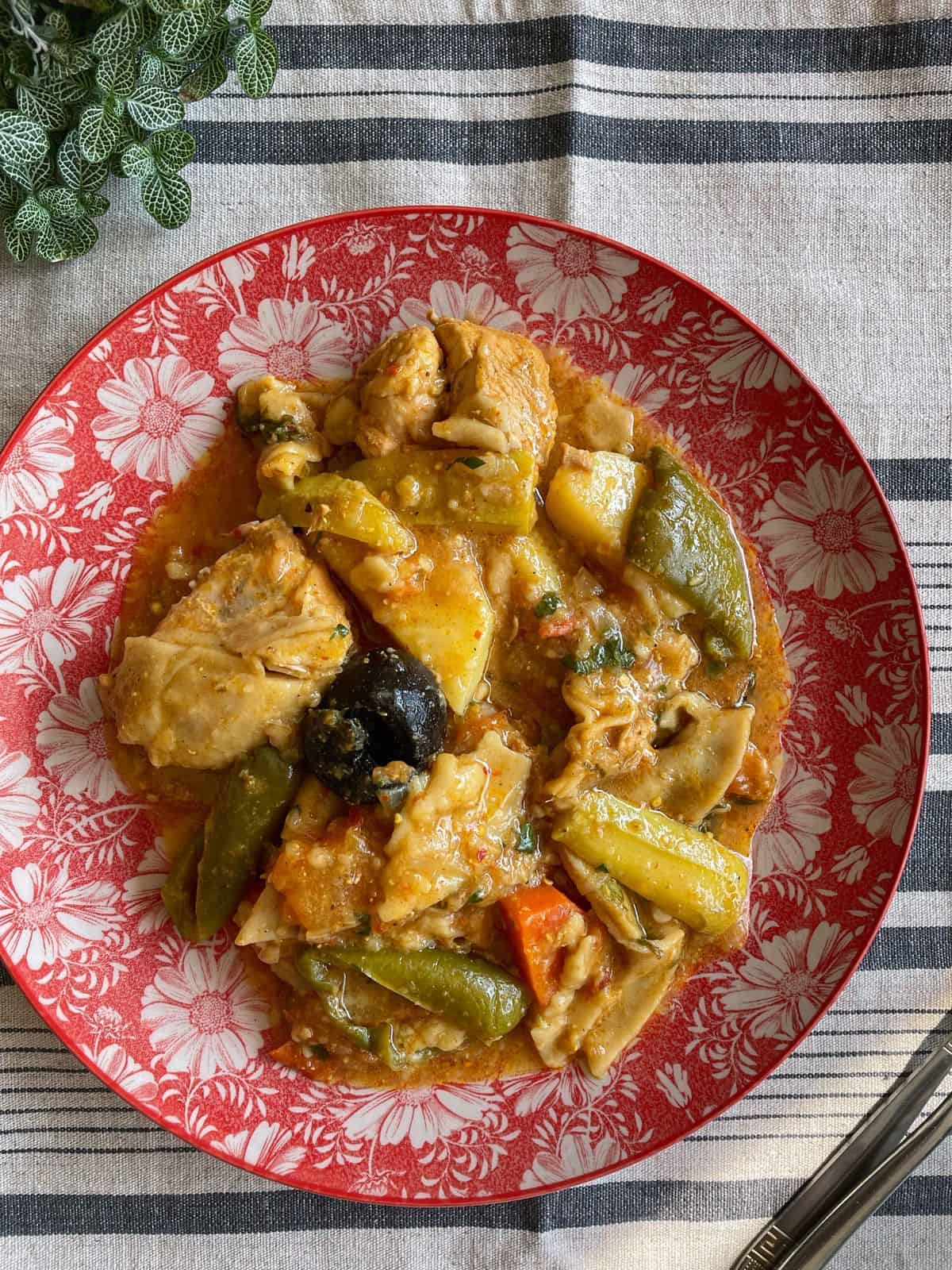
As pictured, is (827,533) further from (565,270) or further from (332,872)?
(332,872)

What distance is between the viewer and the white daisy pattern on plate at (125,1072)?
3.33 meters

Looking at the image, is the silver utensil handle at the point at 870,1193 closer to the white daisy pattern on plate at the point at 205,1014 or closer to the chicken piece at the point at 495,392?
the white daisy pattern on plate at the point at 205,1014

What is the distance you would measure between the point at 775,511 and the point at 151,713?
7.42 ft

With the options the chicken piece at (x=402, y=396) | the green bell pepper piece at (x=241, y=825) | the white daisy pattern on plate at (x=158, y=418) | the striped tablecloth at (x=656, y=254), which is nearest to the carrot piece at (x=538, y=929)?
→ the green bell pepper piece at (x=241, y=825)

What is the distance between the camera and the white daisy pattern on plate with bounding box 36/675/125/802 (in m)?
3.40

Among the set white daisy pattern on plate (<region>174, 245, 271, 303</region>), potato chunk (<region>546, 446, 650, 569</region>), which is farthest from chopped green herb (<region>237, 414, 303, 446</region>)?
potato chunk (<region>546, 446, 650, 569</region>)

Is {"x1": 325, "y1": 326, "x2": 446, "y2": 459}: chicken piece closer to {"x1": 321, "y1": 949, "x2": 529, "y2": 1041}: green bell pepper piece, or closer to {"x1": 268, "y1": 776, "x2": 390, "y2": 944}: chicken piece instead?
{"x1": 268, "y1": 776, "x2": 390, "y2": 944}: chicken piece

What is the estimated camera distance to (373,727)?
9.98 feet

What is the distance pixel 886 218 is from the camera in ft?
12.6

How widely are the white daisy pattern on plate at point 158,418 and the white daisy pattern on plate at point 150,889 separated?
4.30ft

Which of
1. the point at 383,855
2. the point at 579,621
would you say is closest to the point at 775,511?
the point at 579,621

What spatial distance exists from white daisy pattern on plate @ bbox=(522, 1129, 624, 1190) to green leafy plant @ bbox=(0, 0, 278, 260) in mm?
3529

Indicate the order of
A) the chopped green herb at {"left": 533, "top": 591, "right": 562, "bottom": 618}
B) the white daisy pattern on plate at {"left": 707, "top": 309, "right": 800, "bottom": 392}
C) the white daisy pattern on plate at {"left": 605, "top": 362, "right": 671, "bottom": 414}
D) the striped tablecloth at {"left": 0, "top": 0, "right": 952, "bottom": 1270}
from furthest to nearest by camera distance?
the striped tablecloth at {"left": 0, "top": 0, "right": 952, "bottom": 1270} → the white daisy pattern on plate at {"left": 605, "top": 362, "right": 671, "bottom": 414} → the white daisy pattern on plate at {"left": 707, "top": 309, "right": 800, "bottom": 392} → the chopped green herb at {"left": 533, "top": 591, "right": 562, "bottom": 618}

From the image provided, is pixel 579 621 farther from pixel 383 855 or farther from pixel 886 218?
pixel 886 218
